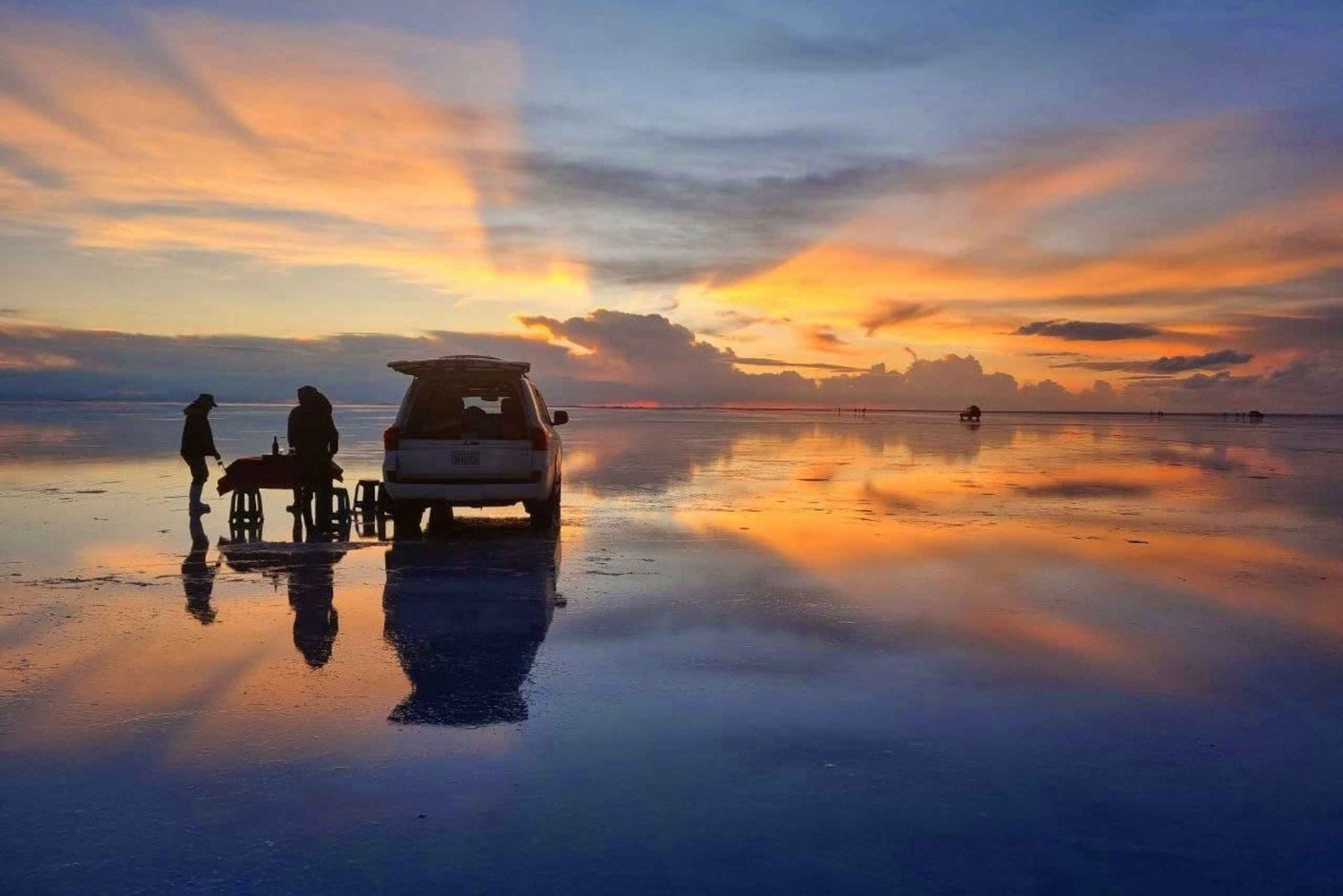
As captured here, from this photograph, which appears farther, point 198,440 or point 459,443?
point 198,440

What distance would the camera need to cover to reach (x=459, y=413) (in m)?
14.3

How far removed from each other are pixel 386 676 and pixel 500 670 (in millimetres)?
725

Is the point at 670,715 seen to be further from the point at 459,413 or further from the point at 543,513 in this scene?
the point at 459,413

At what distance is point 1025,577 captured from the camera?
1043 cm

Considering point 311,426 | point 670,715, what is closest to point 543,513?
point 311,426

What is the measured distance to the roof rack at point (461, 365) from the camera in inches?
511

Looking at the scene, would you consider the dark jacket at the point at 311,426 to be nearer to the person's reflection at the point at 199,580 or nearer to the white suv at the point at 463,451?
the white suv at the point at 463,451

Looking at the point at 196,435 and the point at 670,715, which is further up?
the point at 196,435

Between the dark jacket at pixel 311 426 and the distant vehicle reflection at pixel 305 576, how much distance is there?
1.70 metres

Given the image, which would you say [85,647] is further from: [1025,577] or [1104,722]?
[1025,577]

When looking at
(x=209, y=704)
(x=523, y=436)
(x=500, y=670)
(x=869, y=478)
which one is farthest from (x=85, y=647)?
(x=869, y=478)

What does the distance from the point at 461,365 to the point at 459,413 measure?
1380mm

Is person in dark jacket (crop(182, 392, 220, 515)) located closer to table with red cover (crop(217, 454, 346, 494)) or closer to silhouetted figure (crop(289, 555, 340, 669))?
table with red cover (crop(217, 454, 346, 494))

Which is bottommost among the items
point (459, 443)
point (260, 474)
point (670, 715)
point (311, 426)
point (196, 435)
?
point (670, 715)
